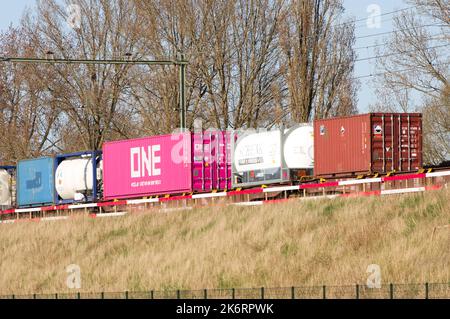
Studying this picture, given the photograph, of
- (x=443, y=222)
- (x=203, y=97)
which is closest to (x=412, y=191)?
(x=443, y=222)

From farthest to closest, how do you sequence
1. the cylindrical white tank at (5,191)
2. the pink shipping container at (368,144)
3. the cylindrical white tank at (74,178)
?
the cylindrical white tank at (5,191) < the cylindrical white tank at (74,178) < the pink shipping container at (368,144)

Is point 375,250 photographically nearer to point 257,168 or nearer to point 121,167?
point 257,168

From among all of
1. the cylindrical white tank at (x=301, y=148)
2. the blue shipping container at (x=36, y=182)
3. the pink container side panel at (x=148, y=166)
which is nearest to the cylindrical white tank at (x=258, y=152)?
the cylindrical white tank at (x=301, y=148)

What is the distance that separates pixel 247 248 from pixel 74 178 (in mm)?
16106

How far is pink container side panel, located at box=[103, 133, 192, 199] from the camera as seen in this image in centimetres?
4044

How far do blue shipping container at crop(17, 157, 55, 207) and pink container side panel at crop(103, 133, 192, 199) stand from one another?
13.5ft

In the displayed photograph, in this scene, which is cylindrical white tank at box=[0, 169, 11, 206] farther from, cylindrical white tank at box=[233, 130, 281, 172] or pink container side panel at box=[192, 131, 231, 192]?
cylindrical white tank at box=[233, 130, 281, 172]

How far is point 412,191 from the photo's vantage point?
101ft

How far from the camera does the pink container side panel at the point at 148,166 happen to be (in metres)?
40.4

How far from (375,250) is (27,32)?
4164 cm

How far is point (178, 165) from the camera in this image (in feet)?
133

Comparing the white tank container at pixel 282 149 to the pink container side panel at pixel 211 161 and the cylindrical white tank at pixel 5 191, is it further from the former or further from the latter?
the cylindrical white tank at pixel 5 191

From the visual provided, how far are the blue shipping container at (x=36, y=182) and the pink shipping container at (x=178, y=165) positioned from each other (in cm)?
570

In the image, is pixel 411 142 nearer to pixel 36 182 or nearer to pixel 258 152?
pixel 258 152
